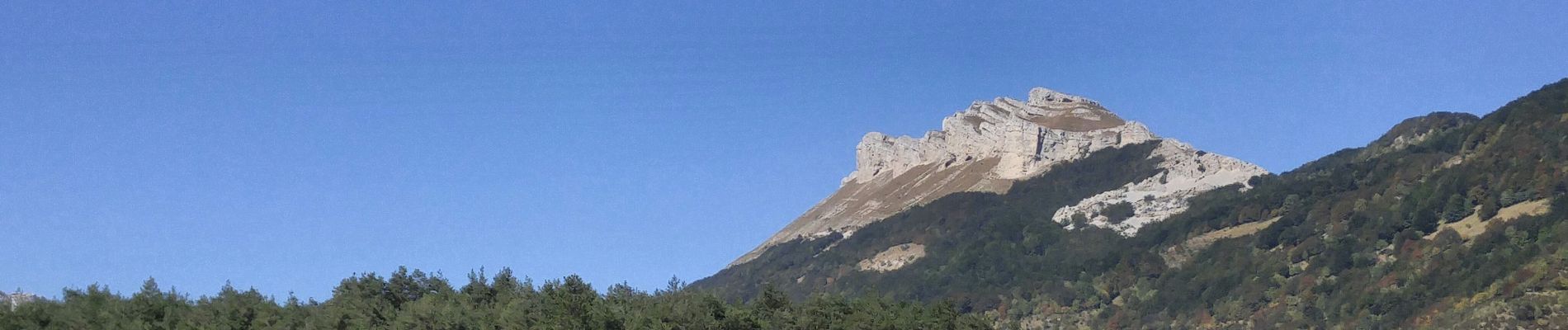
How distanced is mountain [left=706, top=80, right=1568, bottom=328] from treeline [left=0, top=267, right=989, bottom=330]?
10774 millimetres

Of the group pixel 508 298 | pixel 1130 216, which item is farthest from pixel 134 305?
pixel 1130 216

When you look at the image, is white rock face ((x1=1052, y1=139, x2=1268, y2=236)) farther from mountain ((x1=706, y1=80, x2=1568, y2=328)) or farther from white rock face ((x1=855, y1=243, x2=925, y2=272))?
white rock face ((x1=855, y1=243, x2=925, y2=272))

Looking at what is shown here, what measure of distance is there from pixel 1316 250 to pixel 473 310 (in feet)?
287

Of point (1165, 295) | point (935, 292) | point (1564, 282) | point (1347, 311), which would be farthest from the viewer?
point (935, 292)

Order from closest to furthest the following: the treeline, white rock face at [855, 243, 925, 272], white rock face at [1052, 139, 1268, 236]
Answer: the treeline < white rock face at [1052, 139, 1268, 236] < white rock face at [855, 243, 925, 272]

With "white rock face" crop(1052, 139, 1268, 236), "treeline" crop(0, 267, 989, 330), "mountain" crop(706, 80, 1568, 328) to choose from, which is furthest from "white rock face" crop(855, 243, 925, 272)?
"treeline" crop(0, 267, 989, 330)

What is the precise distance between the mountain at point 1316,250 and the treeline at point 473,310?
424 inches

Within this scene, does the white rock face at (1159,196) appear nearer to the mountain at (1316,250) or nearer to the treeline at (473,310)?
the mountain at (1316,250)

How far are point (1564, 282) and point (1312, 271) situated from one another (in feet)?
121

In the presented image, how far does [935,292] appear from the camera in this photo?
575ft

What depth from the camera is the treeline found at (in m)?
73.5

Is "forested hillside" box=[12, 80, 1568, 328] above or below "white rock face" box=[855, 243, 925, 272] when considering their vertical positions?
below

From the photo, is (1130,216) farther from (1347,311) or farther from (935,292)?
(1347,311)

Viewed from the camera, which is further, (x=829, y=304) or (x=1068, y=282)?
(x=1068, y=282)
